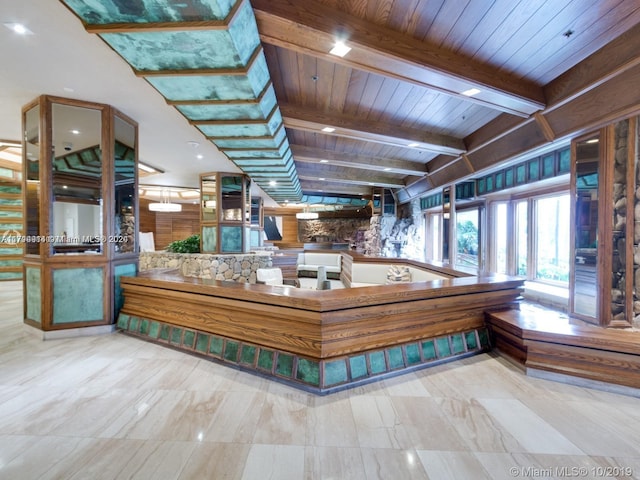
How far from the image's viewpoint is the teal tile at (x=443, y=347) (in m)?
2.53

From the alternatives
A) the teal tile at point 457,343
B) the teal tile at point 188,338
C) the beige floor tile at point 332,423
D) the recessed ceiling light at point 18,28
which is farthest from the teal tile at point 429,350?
the recessed ceiling light at point 18,28

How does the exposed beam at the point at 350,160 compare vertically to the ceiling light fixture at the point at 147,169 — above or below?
above

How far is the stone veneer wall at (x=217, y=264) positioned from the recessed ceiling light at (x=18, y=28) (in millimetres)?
4336

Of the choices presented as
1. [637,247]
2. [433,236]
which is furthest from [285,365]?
[433,236]

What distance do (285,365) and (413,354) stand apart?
46.0 inches

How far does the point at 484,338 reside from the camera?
277 cm

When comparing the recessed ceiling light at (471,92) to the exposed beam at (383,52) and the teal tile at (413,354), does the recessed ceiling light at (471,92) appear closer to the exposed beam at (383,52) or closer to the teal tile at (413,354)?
the exposed beam at (383,52)

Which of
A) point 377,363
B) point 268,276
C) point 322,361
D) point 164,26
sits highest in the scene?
point 164,26

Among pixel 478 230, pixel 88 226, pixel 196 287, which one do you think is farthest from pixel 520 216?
pixel 88 226

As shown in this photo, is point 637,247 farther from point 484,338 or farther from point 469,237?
point 469,237

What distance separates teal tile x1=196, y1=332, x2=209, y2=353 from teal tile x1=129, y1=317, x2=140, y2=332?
1.01 metres

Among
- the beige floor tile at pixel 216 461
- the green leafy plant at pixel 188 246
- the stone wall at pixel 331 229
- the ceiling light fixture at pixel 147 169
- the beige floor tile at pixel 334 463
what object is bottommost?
the beige floor tile at pixel 334 463

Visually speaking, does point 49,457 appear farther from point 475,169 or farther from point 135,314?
point 475,169

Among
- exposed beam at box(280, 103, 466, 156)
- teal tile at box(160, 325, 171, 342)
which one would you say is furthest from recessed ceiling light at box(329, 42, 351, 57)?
teal tile at box(160, 325, 171, 342)
